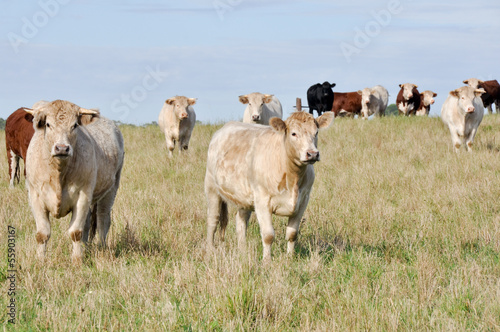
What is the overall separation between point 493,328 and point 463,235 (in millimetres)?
2866

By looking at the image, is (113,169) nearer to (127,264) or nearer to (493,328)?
(127,264)

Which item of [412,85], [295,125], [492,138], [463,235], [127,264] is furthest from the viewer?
[412,85]

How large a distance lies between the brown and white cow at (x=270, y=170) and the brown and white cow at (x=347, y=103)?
73.5ft

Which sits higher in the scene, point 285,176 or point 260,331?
point 285,176

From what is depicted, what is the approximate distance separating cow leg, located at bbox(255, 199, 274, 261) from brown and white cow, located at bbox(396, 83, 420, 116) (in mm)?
22826

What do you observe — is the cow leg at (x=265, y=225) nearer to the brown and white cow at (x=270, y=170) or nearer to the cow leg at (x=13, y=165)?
the brown and white cow at (x=270, y=170)

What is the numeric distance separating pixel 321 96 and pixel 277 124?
74.4 feet

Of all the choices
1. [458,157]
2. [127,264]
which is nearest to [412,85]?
[458,157]

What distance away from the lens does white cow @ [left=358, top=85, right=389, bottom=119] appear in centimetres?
2739

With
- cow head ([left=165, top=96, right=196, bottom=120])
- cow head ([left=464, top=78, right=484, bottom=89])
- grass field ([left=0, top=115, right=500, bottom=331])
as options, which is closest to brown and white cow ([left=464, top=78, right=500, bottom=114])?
cow head ([left=464, top=78, right=484, bottom=89])

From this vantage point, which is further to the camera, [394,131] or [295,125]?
[394,131]

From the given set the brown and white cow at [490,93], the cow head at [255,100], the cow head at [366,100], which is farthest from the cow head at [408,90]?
the cow head at [255,100]

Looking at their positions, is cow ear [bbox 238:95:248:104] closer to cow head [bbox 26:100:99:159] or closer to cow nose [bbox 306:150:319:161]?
cow head [bbox 26:100:99:159]

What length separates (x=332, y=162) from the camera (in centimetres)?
1221
